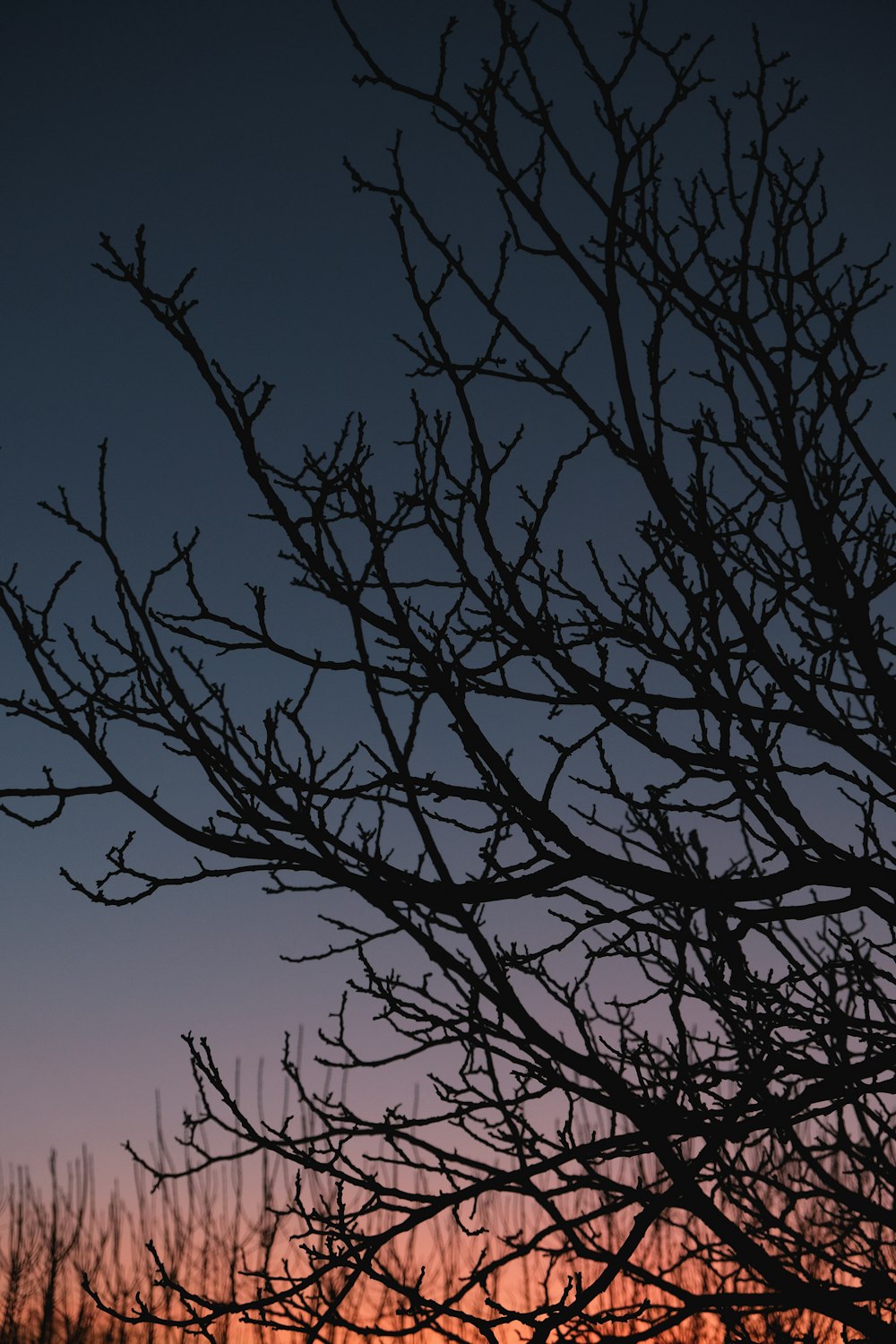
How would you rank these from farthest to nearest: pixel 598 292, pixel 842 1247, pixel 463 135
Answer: pixel 842 1247 < pixel 463 135 < pixel 598 292

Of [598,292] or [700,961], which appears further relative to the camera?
[700,961]

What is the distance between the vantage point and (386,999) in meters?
3.26

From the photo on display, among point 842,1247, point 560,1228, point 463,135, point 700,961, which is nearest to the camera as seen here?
point 560,1228

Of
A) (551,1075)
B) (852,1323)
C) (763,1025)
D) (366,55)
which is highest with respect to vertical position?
(366,55)

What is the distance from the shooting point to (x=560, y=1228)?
245cm

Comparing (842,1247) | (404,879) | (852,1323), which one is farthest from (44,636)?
(842,1247)

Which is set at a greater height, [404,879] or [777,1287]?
[404,879]

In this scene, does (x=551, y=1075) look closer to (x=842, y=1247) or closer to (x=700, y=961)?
(x=700, y=961)

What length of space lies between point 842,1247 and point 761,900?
89.6 inches

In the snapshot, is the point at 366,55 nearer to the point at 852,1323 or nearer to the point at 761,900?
the point at 761,900

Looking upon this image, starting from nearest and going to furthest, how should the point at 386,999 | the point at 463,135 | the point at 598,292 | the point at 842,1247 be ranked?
the point at 598,292
the point at 463,135
the point at 386,999
the point at 842,1247

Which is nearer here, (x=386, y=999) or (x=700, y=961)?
(x=386, y=999)

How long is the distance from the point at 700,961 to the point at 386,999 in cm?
120

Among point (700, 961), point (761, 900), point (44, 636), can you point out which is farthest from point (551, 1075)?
point (44, 636)
